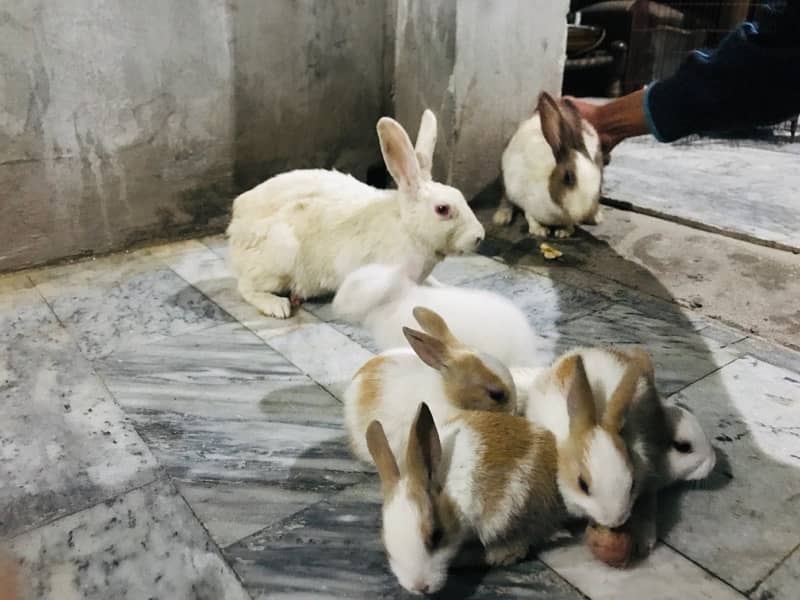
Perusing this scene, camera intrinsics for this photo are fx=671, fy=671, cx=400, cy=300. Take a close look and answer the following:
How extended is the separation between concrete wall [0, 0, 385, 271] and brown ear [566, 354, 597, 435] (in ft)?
7.68

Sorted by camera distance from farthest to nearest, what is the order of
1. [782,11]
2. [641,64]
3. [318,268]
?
[641,64] → [318,268] → [782,11]

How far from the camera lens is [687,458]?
1.47 meters

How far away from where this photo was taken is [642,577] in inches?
51.2

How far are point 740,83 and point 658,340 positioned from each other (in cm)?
92

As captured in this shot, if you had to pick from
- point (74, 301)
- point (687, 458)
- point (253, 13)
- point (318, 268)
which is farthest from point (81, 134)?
point (687, 458)

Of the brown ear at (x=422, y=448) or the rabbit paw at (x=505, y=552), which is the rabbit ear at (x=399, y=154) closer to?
the brown ear at (x=422, y=448)

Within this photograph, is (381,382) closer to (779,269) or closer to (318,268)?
(318,268)

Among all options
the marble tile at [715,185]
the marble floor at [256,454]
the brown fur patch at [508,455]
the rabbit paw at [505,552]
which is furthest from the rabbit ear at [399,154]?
the marble tile at [715,185]

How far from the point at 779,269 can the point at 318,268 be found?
190cm

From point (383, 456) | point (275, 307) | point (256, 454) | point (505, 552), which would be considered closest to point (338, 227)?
point (275, 307)

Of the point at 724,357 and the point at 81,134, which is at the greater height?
the point at 81,134

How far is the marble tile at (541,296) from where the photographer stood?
95.3 inches

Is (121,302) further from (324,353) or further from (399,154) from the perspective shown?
(399,154)

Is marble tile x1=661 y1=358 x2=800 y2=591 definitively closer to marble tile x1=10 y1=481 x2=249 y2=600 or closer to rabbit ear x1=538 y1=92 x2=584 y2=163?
marble tile x1=10 y1=481 x2=249 y2=600
